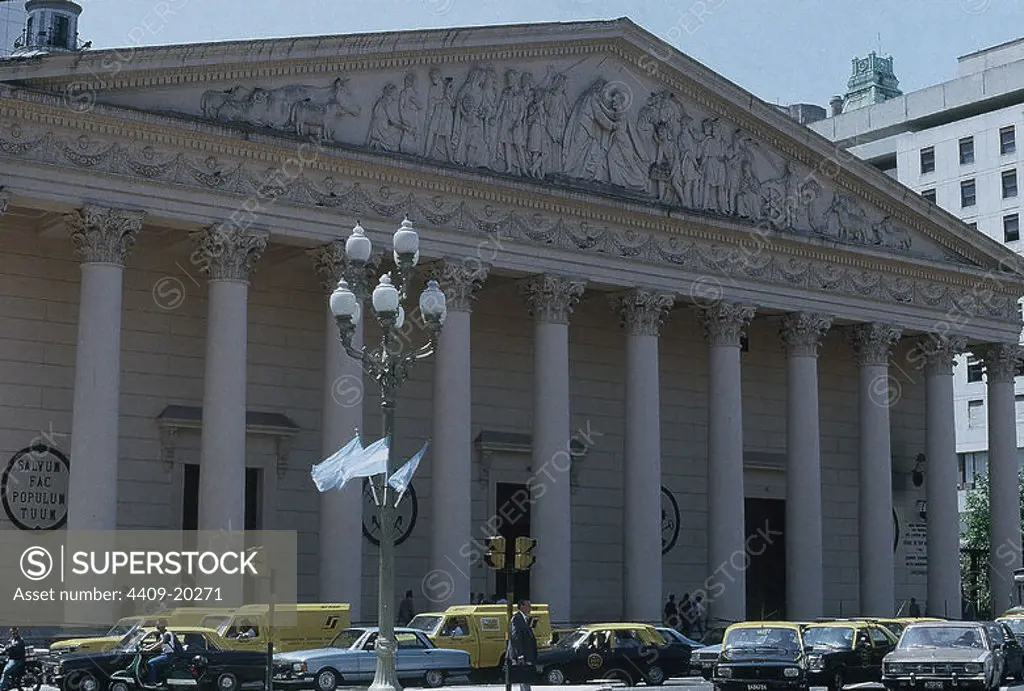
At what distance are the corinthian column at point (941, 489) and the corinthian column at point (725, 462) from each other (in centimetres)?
804

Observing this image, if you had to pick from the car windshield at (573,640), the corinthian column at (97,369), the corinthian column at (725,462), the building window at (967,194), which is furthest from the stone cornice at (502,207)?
the building window at (967,194)

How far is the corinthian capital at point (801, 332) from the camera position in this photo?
45.8 metres

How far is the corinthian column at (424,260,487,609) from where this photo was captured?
125ft

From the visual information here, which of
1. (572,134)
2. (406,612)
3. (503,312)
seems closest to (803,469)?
(503,312)

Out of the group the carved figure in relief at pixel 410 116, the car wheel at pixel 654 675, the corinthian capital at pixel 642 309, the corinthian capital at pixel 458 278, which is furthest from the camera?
the corinthian capital at pixel 642 309

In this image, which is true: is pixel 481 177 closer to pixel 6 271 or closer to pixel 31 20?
pixel 6 271

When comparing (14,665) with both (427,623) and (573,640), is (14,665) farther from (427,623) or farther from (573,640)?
(573,640)

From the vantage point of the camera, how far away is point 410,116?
3859 cm

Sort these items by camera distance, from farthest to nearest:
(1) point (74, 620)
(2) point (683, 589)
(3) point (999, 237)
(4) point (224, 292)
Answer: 1. (3) point (999, 237)
2. (2) point (683, 589)
3. (4) point (224, 292)
4. (1) point (74, 620)

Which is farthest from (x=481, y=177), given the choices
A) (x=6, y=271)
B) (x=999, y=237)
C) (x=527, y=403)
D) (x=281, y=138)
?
(x=999, y=237)

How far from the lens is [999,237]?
79.4m

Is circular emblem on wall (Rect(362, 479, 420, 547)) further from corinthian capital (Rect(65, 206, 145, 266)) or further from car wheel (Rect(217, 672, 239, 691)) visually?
car wheel (Rect(217, 672, 239, 691))

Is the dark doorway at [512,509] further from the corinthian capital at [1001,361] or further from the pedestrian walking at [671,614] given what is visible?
the corinthian capital at [1001,361]

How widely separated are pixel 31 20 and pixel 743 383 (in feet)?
82.1
